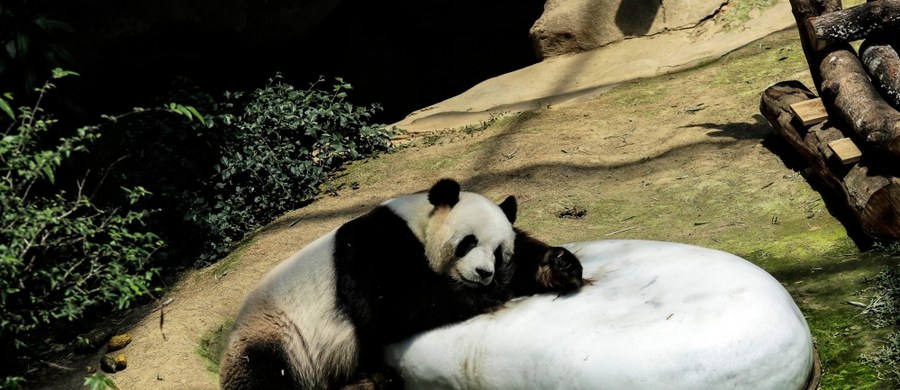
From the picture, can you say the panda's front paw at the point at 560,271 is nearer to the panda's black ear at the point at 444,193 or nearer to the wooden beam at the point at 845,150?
the panda's black ear at the point at 444,193

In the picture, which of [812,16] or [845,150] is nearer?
[845,150]

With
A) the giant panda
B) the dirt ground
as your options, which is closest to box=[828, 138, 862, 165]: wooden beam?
the dirt ground

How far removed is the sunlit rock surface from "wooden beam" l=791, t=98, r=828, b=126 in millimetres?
2656

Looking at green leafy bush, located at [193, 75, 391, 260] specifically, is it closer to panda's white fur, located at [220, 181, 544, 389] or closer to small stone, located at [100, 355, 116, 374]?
small stone, located at [100, 355, 116, 374]

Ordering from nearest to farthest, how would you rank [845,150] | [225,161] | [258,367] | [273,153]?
[258,367] → [845,150] → [225,161] → [273,153]

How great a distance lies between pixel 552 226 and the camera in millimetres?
6570

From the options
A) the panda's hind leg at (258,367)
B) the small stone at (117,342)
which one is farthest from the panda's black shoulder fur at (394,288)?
the small stone at (117,342)

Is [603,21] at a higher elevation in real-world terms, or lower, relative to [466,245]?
lower

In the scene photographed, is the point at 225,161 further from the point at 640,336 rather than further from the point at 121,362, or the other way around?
the point at 640,336

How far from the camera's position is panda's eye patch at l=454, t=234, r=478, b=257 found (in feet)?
14.6

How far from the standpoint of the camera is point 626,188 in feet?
23.1

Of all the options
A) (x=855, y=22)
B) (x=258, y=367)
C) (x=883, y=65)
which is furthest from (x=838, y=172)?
(x=258, y=367)

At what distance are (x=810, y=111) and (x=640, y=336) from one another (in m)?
3.66

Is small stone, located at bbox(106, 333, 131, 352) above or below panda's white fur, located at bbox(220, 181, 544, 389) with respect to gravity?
below
